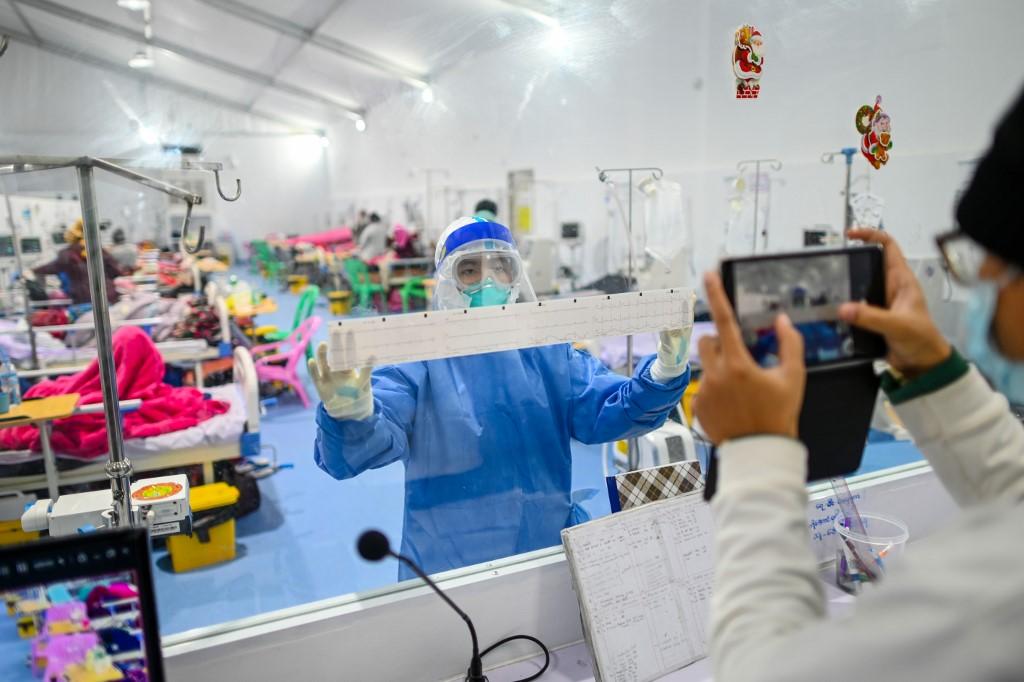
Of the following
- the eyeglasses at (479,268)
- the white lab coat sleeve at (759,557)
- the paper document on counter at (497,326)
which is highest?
the eyeglasses at (479,268)

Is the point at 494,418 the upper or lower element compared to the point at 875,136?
lower

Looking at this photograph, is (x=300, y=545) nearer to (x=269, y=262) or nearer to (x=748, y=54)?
(x=748, y=54)

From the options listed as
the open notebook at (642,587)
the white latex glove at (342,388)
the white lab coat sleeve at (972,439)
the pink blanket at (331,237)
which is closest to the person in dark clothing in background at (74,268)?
the pink blanket at (331,237)

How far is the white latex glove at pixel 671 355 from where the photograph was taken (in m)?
1.53

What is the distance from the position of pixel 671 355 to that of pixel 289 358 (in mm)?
3860

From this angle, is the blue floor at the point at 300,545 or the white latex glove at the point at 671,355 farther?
the blue floor at the point at 300,545

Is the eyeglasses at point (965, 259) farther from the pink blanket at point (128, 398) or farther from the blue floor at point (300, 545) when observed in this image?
the pink blanket at point (128, 398)

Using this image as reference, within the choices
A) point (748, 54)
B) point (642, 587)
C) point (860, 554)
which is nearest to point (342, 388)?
point (642, 587)

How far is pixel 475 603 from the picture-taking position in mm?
1309

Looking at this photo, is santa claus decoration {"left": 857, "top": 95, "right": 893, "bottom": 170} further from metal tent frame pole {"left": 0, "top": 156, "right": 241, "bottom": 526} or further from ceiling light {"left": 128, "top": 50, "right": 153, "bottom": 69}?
ceiling light {"left": 128, "top": 50, "right": 153, "bottom": 69}

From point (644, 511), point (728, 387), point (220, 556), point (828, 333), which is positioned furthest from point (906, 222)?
point (220, 556)

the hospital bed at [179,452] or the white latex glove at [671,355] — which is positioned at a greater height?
the white latex glove at [671,355]

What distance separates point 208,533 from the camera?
295 centimetres

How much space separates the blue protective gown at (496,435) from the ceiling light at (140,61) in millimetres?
2606
